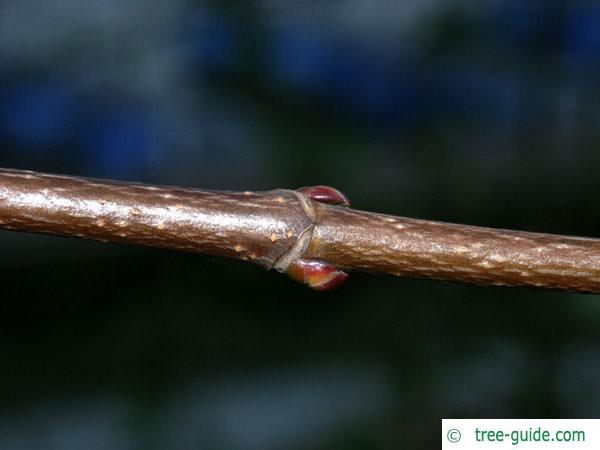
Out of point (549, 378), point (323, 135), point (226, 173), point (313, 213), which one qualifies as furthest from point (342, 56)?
point (313, 213)

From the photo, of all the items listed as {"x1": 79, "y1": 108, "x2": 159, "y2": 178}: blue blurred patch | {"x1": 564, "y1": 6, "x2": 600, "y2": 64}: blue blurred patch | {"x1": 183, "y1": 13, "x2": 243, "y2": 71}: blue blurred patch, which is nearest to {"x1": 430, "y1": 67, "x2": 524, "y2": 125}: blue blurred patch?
{"x1": 564, "y1": 6, "x2": 600, "y2": 64}: blue blurred patch

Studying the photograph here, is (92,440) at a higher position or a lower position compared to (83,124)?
lower

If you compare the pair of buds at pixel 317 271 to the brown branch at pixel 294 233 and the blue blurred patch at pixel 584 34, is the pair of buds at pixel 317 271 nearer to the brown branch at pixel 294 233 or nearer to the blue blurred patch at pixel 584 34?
the brown branch at pixel 294 233

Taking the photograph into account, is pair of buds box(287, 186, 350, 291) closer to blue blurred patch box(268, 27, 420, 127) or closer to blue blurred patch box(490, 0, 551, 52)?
blue blurred patch box(268, 27, 420, 127)

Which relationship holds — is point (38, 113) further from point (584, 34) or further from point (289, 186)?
point (584, 34)

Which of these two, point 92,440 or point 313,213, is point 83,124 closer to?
point 92,440

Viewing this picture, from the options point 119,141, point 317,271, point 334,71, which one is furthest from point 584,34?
point 317,271

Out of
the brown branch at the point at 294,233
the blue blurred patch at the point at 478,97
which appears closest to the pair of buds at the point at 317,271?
the brown branch at the point at 294,233
